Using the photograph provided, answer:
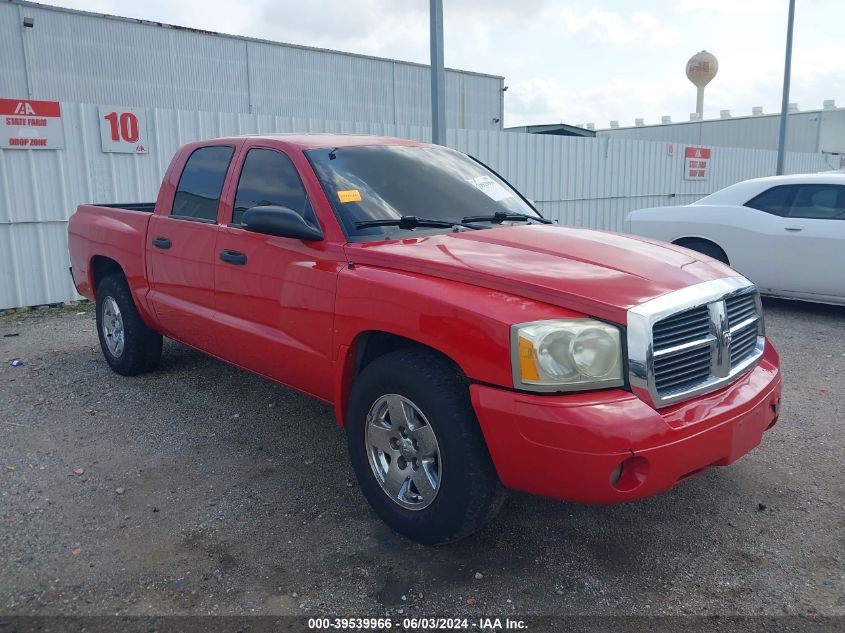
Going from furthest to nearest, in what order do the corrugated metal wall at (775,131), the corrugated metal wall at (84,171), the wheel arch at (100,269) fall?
the corrugated metal wall at (775,131), the corrugated metal wall at (84,171), the wheel arch at (100,269)

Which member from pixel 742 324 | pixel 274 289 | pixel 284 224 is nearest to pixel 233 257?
pixel 274 289

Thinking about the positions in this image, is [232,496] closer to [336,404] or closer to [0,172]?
[336,404]

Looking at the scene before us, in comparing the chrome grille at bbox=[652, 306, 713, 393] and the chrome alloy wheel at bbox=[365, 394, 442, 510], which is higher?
the chrome grille at bbox=[652, 306, 713, 393]

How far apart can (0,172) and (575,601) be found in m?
8.11

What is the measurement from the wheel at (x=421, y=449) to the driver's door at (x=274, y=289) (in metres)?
0.45

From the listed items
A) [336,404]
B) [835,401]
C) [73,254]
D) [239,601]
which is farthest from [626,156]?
[239,601]

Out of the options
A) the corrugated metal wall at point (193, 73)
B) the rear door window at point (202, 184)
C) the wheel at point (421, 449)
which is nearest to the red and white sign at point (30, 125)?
the rear door window at point (202, 184)

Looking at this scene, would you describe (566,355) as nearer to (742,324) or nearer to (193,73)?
(742,324)

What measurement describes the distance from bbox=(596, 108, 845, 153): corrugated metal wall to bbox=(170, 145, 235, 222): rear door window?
32834 mm

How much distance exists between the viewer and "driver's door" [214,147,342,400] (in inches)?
139

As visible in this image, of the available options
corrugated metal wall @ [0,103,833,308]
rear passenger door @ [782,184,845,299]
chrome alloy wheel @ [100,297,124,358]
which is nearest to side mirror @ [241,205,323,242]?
chrome alloy wheel @ [100,297,124,358]

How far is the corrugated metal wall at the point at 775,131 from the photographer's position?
118 feet

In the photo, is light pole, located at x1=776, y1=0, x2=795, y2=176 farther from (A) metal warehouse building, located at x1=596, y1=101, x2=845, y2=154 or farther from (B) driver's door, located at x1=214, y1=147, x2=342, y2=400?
(A) metal warehouse building, located at x1=596, y1=101, x2=845, y2=154

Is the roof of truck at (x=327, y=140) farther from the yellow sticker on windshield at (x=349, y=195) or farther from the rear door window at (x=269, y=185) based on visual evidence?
the yellow sticker on windshield at (x=349, y=195)
